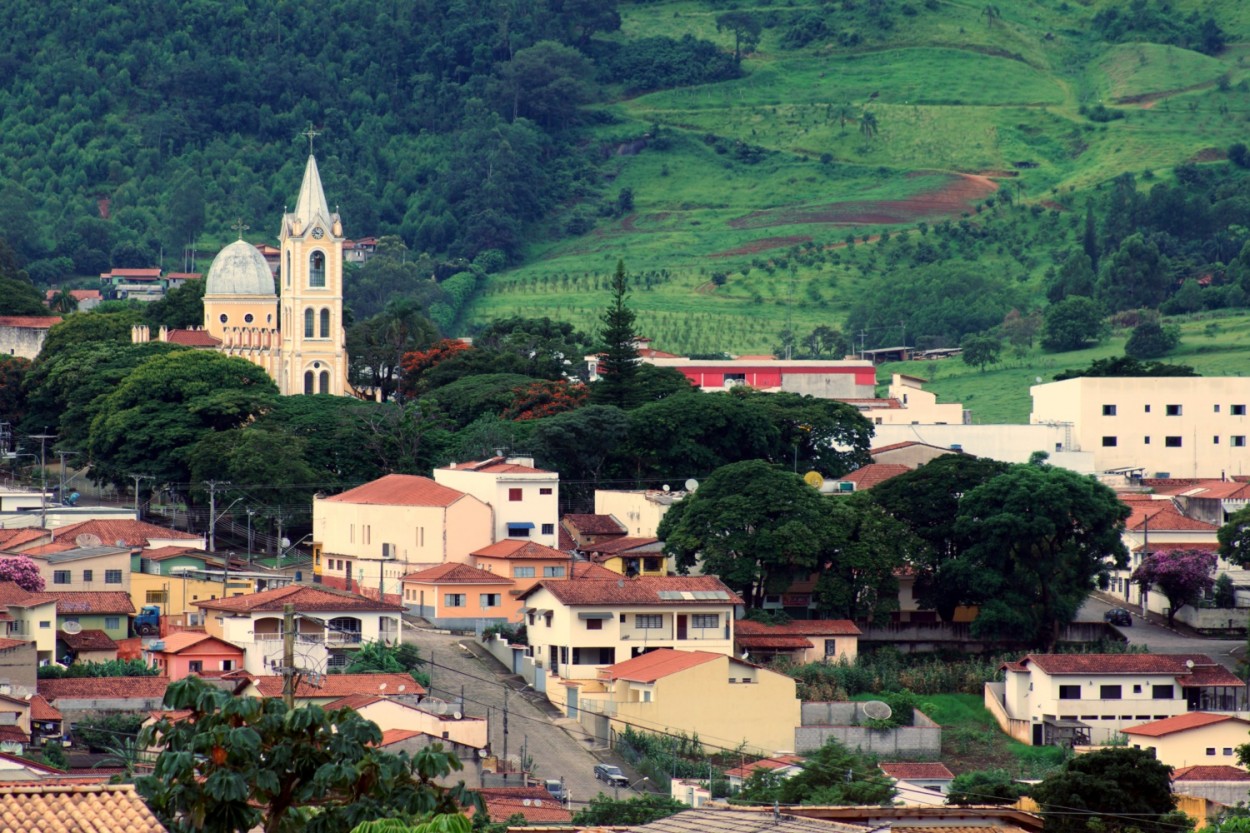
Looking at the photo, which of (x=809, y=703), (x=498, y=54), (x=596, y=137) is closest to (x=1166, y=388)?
(x=809, y=703)

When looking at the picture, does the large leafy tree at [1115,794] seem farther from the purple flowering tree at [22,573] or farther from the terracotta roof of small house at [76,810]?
the purple flowering tree at [22,573]

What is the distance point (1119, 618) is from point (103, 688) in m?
24.9

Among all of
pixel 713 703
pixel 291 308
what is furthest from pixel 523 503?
pixel 291 308

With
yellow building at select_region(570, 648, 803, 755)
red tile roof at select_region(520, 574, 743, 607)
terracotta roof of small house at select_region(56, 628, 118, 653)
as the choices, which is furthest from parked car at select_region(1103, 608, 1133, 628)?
terracotta roof of small house at select_region(56, 628, 118, 653)

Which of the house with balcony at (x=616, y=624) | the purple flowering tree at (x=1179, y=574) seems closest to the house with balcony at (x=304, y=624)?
the house with balcony at (x=616, y=624)

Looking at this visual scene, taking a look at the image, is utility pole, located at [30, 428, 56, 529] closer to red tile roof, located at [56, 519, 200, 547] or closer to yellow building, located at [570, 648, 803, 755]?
red tile roof, located at [56, 519, 200, 547]

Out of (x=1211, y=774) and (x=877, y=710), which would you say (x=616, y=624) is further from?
(x=1211, y=774)

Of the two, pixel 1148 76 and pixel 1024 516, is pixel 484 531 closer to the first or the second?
pixel 1024 516

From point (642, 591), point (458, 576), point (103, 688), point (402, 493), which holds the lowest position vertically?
point (103, 688)

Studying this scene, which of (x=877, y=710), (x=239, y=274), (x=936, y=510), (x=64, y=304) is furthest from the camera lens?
(x=64, y=304)

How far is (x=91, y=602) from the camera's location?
55125mm

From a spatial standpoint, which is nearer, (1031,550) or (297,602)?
(297,602)

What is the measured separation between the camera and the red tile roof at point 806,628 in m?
56.6

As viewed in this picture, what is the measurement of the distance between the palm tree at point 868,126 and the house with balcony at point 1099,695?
11013 cm
